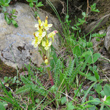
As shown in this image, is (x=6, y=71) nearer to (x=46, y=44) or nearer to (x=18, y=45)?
(x=18, y=45)

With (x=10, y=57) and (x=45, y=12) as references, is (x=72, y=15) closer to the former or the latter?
(x=45, y=12)

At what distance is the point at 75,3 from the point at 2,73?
5.87 ft

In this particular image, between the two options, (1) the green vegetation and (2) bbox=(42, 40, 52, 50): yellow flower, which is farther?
(1) the green vegetation

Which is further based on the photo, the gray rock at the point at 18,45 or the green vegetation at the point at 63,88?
the gray rock at the point at 18,45

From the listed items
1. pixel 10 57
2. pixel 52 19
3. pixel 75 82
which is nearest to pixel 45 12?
pixel 52 19

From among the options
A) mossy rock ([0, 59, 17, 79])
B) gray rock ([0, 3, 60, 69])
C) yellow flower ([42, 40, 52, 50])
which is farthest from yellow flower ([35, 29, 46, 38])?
mossy rock ([0, 59, 17, 79])

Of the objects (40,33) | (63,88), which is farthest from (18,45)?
(63,88)

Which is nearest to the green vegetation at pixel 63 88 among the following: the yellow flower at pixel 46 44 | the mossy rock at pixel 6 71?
the mossy rock at pixel 6 71

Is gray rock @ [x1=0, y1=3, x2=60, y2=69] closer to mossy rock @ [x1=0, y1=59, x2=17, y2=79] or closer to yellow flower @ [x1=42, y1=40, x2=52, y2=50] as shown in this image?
mossy rock @ [x1=0, y1=59, x2=17, y2=79]

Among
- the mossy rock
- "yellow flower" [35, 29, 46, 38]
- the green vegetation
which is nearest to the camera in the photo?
"yellow flower" [35, 29, 46, 38]

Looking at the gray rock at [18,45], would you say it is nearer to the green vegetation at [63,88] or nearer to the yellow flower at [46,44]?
the green vegetation at [63,88]

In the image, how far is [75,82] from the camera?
1.35 metres

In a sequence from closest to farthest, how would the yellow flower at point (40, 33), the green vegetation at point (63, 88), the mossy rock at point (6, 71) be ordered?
the yellow flower at point (40, 33), the green vegetation at point (63, 88), the mossy rock at point (6, 71)

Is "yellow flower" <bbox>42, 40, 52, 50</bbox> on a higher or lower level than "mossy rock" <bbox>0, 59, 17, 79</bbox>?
higher
